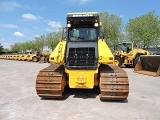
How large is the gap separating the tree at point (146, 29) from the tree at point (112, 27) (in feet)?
7.44

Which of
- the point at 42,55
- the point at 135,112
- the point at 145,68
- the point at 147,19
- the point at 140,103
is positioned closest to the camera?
the point at 135,112

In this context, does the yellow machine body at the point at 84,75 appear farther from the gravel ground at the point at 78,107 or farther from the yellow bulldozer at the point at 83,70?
Answer: the gravel ground at the point at 78,107

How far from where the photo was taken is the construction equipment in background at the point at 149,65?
16375mm

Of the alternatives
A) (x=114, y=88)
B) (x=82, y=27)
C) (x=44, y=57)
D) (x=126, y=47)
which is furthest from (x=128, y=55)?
(x=44, y=57)

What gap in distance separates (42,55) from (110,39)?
12691 mm

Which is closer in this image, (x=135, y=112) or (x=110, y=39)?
(x=135, y=112)

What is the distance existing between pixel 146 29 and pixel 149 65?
25.4 meters

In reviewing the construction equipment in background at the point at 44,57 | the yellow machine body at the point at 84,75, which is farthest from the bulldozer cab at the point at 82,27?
the construction equipment in background at the point at 44,57

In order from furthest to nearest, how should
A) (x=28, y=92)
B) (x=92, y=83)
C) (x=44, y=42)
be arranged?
1. (x=44, y=42)
2. (x=28, y=92)
3. (x=92, y=83)

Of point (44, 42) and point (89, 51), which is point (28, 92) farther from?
point (44, 42)

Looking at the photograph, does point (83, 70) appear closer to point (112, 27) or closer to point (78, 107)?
point (78, 107)

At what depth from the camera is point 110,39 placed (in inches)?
1756

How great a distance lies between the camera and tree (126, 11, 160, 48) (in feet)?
135

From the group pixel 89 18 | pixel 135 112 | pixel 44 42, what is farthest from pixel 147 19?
pixel 44 42
